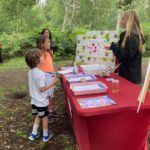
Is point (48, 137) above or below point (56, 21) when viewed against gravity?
below

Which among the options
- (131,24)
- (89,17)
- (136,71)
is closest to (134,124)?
(136,71)

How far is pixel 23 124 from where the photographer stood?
425cm

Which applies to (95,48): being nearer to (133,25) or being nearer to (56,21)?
(133,25)

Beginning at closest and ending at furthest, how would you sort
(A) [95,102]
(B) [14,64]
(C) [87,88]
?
A: (A) [95,102] < (C) [87,88] < (B) [14,64]

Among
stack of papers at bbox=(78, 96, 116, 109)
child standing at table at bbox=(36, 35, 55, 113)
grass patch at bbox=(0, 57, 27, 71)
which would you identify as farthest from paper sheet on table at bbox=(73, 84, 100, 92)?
grass patch at bbox=(0, 57, 27, 71)

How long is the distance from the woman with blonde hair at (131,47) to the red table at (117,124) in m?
0.55

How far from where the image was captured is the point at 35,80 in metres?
3.33

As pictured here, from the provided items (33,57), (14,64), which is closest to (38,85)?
(33,57)

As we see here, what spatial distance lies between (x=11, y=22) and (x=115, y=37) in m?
28.3

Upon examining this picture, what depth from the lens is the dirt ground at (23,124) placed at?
3568mm

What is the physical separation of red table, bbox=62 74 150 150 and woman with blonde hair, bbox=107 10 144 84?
55cm

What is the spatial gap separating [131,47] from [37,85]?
Answer: 122 cm

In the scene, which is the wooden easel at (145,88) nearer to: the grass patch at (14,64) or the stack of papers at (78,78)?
the stack of papers at (78,78)

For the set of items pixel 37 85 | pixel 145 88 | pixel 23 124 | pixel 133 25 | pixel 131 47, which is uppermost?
pixel 133 25
